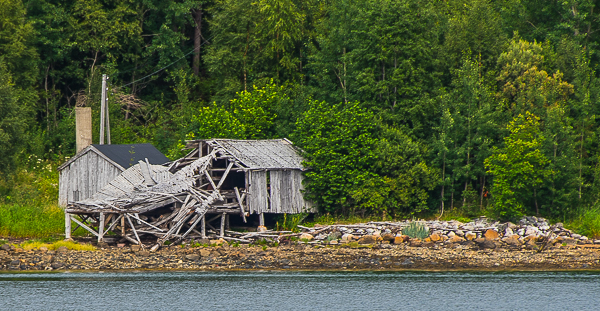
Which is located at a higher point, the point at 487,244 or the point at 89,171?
the point at 89,171

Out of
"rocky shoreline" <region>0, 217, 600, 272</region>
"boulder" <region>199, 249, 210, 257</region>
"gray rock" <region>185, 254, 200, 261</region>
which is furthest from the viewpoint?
"boulder" <region>199, 249, 210, 257</region>

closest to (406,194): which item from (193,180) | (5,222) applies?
(193,180)

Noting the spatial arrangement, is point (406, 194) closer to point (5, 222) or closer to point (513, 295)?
point (513, 295)

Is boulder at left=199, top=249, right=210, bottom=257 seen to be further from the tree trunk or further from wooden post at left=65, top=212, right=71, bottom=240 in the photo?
the tree trunk

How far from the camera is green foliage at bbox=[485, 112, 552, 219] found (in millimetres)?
35938

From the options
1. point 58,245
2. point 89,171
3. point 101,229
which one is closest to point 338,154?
point 101,229

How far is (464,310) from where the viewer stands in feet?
88.4

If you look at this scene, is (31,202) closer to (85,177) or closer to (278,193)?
(85,177)

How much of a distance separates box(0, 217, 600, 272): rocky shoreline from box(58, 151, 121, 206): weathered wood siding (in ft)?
15.5

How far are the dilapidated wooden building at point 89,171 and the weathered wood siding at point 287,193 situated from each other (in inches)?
246

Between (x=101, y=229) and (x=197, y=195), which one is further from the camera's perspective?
(x=197, y=195)

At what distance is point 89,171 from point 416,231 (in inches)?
594

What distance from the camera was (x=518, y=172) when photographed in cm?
3591

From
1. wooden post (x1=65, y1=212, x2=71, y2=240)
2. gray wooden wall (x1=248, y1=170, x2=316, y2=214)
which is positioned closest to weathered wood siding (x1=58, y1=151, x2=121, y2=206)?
wooden post (x1=65, y1=212, x2=71, y2=240)
